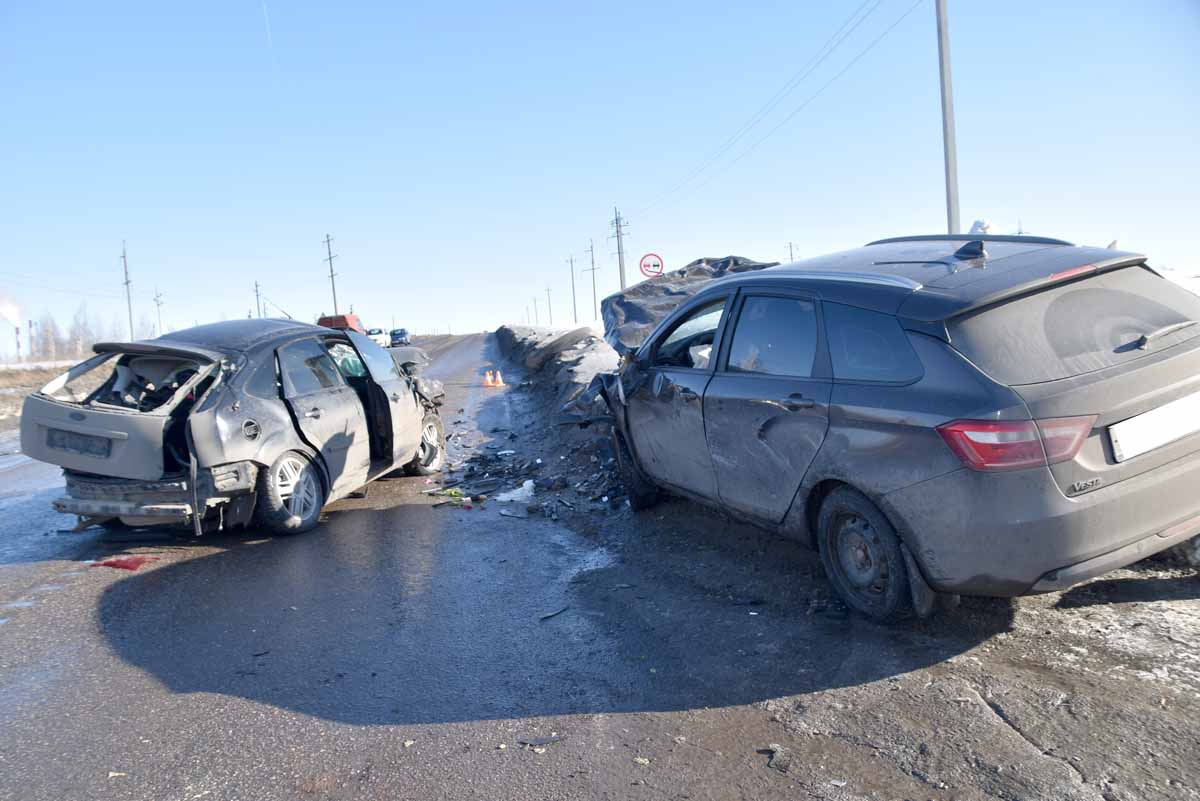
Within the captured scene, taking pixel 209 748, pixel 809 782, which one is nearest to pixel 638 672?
pixel 809 782

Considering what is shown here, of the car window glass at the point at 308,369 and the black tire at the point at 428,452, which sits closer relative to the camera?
the car window glass at the point at 308,369

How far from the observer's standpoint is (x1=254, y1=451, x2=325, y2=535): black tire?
276 inches

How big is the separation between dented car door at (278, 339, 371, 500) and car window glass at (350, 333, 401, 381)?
41cm

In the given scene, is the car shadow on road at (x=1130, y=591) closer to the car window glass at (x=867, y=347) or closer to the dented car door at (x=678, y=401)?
the car window glass at (x=867, y=347)

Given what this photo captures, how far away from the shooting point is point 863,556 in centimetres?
446

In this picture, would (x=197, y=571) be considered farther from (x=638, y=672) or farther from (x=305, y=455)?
(x=638, y=672)

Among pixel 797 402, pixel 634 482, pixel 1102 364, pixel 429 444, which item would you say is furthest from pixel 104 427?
pixel 1102 364

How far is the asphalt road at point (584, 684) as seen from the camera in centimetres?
322

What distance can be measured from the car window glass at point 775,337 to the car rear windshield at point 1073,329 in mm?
946

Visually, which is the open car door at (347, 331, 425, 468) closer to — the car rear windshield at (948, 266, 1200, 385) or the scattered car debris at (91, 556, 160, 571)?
the scattered car debris at (91, 556, 160, 571)

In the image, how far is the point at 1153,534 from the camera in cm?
378

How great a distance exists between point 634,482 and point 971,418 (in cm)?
360

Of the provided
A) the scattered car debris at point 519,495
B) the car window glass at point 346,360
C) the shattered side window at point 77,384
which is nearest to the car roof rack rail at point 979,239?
the scattered car debris at point 519,495

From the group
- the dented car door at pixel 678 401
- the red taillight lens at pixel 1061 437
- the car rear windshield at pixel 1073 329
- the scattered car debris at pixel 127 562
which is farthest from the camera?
the scattered car debris at pixel 127 562
